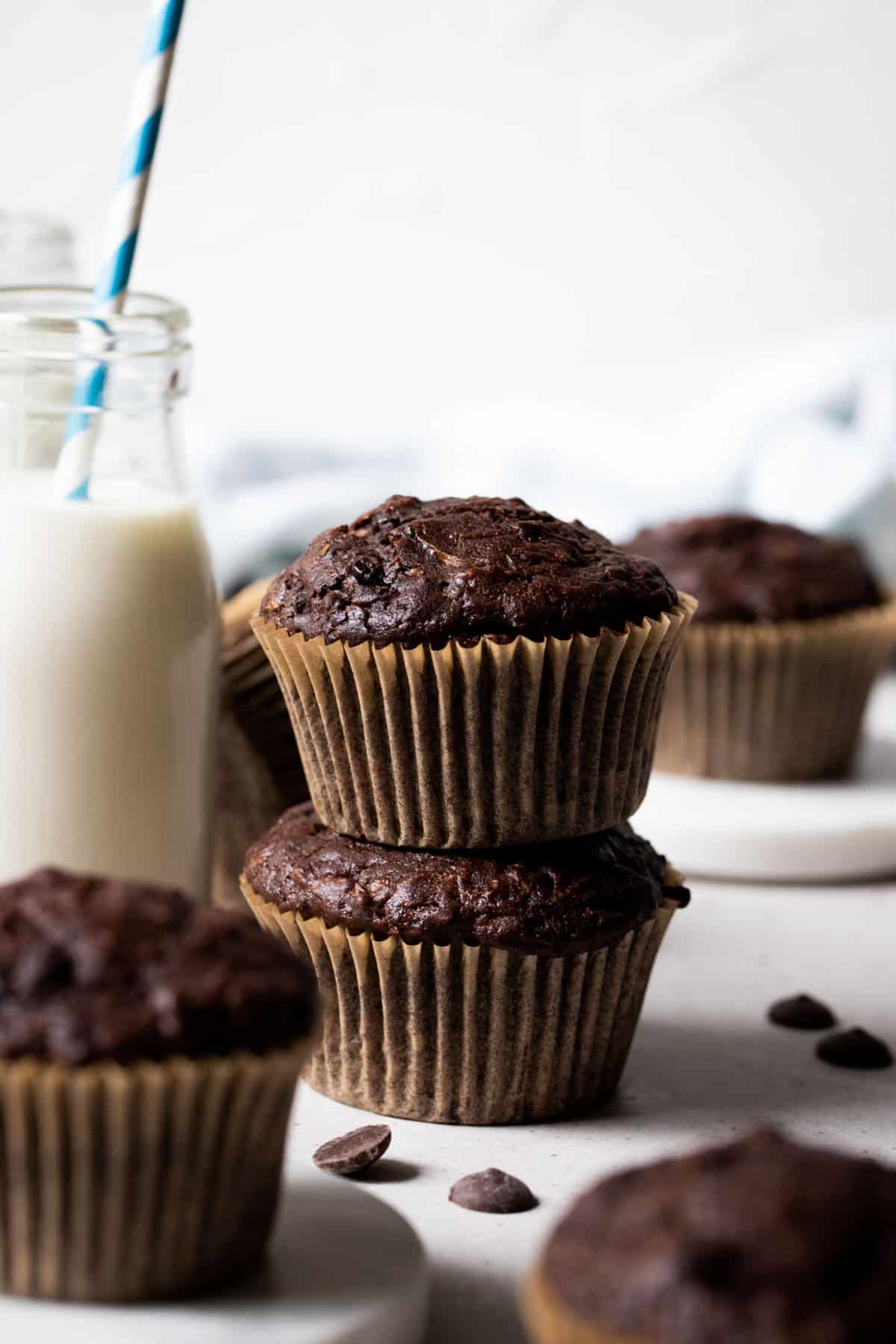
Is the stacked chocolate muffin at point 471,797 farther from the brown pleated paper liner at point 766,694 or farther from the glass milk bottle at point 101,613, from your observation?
the brown pleated paper liner at point 766,694

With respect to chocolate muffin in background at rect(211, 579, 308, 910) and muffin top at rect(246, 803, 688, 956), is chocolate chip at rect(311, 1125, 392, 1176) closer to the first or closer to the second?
muffin top at rect(246, 803, 688, 956)

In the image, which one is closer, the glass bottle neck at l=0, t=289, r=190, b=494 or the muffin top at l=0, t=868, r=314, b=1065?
the muffin top at l=0, t=868, r=314, b=1065

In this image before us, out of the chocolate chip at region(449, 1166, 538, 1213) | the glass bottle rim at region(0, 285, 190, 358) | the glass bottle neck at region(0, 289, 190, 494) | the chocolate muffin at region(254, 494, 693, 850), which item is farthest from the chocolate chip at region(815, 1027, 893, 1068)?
the glass bottle rim at region(0, 285, 190, 358)

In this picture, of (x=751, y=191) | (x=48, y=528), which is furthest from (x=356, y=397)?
(x=48, y=528)

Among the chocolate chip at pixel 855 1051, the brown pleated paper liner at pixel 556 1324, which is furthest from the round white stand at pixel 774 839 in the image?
the brown pleated paper liner at pixel 556 1324

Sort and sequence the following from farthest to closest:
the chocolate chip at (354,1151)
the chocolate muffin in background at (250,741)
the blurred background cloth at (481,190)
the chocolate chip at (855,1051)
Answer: the blurred background cloth at (481,190), the chocolate muffin in background at (250,741), the chocolate chip at (855,1051), the chocolate chip at (354,1151)

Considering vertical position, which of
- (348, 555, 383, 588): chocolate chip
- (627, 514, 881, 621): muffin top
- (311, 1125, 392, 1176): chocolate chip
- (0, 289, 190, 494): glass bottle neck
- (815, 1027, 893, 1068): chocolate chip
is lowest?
(311, 1125, 392, 1176): chocolate chip

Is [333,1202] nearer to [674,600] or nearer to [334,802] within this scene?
[334,802]

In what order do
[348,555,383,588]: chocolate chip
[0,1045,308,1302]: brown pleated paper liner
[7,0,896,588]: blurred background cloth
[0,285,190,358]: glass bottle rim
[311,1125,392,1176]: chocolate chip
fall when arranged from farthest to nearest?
[7,0,896,588]: blurred background cloth, [0,285,190,358]: glass bottle rim, [348,555,383,588]: chocolate chip, [311,1125,392,1176]: chocolate chip, [0,1045,308,1302]: brown pleated paper liner
